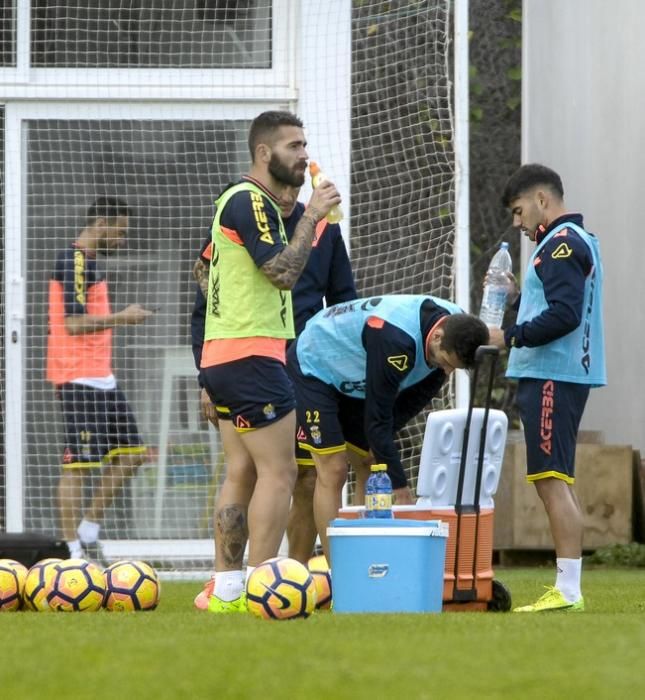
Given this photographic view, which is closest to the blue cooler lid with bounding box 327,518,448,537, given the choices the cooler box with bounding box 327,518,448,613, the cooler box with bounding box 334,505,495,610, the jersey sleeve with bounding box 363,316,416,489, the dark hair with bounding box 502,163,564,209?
the cooler box with bounding box 327,518,448,613

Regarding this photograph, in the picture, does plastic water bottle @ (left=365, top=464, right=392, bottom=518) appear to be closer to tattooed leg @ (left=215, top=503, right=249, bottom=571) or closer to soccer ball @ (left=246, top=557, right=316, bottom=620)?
tattooed leg @ (left=215, top=503, right=249, bottom=571)

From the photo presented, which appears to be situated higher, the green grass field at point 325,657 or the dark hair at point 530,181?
the dark hair at point 530,181

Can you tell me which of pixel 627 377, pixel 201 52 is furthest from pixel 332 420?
pixel 627 377

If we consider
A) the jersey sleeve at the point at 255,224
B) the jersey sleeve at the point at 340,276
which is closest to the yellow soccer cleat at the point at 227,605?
the jersey sleeve at the point at 255,224

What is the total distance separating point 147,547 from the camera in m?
10.7

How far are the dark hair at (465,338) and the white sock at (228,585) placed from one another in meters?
1.28

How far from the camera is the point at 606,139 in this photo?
12.5m

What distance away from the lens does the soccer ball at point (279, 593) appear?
557 centimetres

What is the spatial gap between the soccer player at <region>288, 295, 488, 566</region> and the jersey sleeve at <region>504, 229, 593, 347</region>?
0.19m

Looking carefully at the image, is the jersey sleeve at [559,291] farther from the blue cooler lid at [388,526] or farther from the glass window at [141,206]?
the glass window at [141,206]

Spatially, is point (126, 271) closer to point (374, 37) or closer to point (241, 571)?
point (374, 37)

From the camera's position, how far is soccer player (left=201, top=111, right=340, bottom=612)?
246 inches

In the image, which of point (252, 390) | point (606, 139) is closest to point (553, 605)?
point (252, 390)

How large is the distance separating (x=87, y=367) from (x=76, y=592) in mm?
4203
